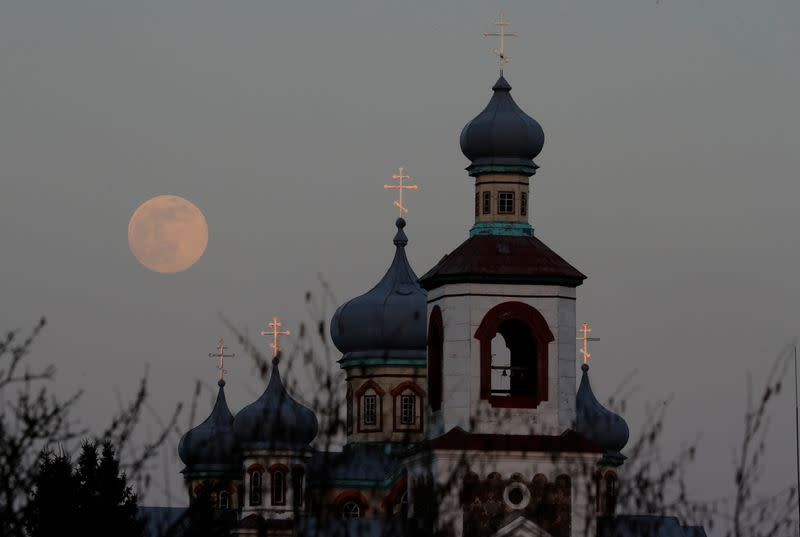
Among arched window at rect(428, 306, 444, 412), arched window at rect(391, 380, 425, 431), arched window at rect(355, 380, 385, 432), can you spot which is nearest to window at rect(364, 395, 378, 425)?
arched window at rect(355, 380, 385, 432)

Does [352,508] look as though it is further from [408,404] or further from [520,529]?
[520,529]

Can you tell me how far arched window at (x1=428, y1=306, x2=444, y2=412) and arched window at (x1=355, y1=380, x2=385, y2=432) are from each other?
36.8 feet

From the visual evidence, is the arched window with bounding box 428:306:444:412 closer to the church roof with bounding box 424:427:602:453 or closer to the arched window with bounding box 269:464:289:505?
the church roof with bounding box 424:427:602:453

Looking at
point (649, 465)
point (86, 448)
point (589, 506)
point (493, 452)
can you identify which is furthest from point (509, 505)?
point (649, 465)

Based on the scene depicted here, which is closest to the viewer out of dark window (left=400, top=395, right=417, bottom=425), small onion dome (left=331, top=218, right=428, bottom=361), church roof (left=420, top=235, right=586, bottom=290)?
church roof (left=420, top=235, right=586, bottom=290)

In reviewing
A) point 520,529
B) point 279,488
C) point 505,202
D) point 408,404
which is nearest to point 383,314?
point 408,404

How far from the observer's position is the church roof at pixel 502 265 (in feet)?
172

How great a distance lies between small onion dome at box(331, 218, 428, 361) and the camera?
65.6 m

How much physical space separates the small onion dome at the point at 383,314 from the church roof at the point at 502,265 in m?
12.0

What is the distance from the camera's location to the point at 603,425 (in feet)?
209

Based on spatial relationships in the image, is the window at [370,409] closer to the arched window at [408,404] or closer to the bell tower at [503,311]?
the arched window at [408,404]

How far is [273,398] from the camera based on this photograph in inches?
2532

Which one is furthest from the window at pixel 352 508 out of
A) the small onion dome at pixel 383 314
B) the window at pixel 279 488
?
the small onion dome at pixel 383 314

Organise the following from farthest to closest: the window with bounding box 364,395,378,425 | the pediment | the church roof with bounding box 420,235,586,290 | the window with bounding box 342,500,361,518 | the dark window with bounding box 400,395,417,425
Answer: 1. the window with bounding box 342,500,361,518
2. the window with bounding box 364,395,378,425
3. the dark window with bounding box 400,395,417,425
4. the church roof with bounding box 420,235,586,290
5. the pediment
